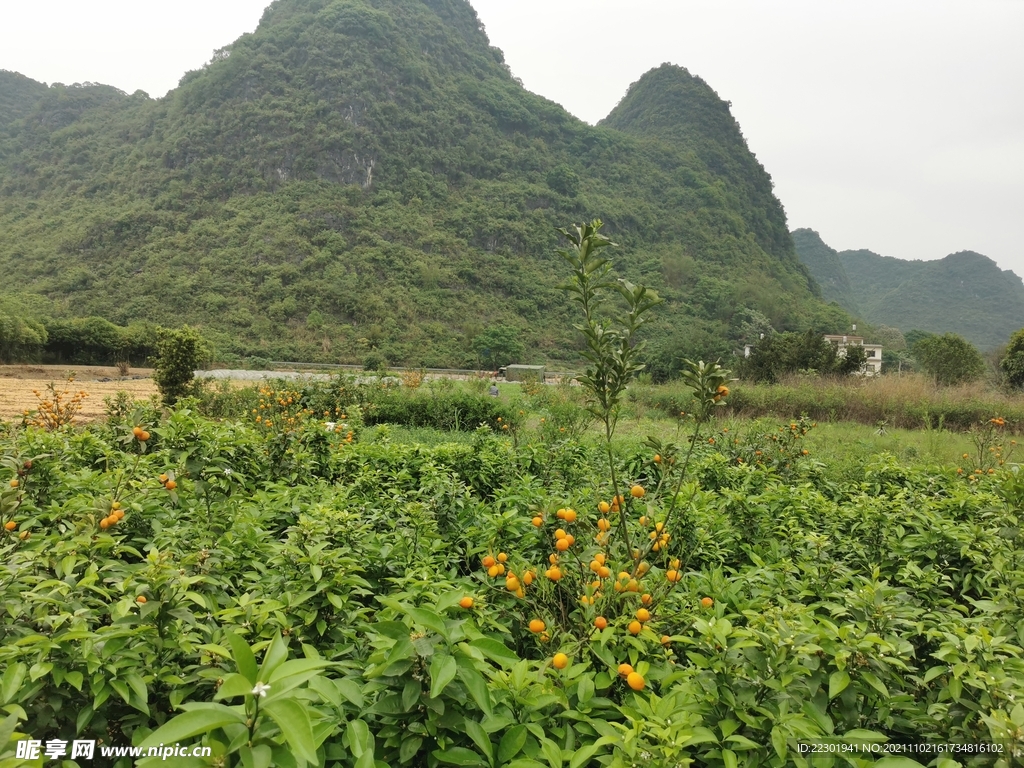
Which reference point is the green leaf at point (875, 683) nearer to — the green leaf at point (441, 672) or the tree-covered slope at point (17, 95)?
the green leaf at point (441, 672)

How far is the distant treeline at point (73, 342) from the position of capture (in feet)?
74.1

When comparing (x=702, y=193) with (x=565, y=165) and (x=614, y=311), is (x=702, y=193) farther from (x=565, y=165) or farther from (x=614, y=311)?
(x=614, y=311)

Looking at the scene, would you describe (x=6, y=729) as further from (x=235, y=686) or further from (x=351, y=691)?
(x=351, y=691)

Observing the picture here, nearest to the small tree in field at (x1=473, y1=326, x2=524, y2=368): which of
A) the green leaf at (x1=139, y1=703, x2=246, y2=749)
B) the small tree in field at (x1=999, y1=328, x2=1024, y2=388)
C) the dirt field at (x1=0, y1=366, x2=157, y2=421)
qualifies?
the dirt field at (x1=0, y1=366, x2=157, y2=421)

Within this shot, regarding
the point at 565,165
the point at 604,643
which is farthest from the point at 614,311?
the point at 565,165

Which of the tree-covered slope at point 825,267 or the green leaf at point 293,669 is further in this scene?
the tree-covered slope at point 825,267

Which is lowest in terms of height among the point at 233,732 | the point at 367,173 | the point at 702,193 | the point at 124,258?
the point at 233,732

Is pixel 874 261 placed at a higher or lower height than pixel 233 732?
higher

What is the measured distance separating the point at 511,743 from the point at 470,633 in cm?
22

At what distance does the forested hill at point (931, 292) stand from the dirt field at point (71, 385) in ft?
260

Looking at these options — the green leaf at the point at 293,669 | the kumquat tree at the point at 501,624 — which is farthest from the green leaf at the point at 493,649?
the green leaf at the point at 293,669

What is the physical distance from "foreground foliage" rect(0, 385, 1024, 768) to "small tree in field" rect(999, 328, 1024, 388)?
2198cm

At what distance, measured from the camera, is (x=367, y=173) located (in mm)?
64438

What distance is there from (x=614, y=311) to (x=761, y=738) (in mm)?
1227
